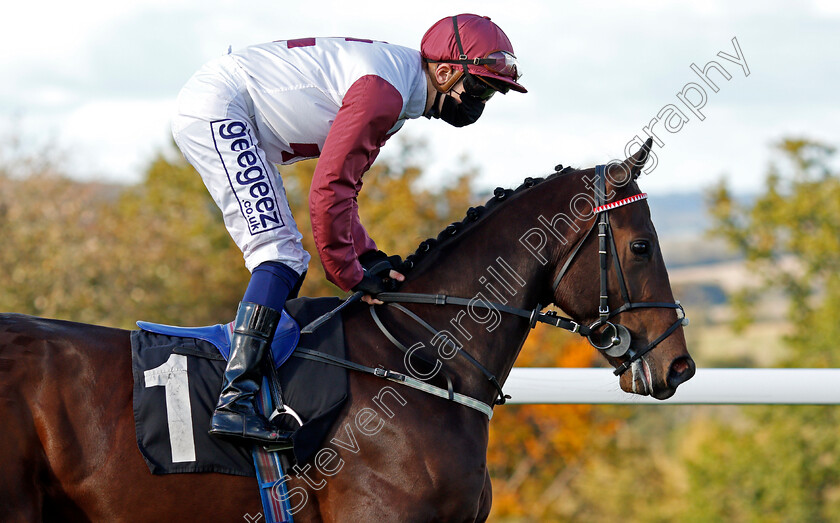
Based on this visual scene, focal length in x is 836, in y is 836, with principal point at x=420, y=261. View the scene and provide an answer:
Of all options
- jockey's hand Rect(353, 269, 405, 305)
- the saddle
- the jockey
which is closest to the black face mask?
the jockey

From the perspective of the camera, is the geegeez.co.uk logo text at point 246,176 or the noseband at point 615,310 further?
the noseband at point 615,310

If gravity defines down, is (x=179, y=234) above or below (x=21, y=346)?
below

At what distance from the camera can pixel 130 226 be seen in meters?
23.4

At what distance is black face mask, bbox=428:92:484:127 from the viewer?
10.5 ft

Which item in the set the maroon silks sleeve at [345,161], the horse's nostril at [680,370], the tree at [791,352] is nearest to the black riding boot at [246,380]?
the maroon silks sleeve at [345,161]

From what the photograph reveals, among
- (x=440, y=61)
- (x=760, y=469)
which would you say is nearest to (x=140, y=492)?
(x=440, y=61)

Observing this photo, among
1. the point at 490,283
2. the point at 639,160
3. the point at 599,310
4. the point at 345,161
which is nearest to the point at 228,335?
the point at 345,161

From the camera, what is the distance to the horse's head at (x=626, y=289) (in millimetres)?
3039

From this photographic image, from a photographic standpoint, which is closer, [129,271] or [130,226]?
[129,271]

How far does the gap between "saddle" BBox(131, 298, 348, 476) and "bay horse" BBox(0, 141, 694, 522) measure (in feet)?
0.17

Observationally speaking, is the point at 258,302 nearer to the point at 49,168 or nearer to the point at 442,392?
the point at 442,392

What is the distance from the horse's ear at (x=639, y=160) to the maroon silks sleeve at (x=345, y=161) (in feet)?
2.91

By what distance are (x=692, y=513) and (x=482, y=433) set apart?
21.9 meters

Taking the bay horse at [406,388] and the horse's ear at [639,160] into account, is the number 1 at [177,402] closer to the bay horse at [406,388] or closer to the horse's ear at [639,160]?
the bay horse at [406,388]
